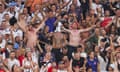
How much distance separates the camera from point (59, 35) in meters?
19.7

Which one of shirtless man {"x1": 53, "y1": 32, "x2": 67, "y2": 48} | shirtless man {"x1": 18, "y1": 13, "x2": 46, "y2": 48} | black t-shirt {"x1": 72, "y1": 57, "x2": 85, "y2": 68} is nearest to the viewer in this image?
black t-shirt {"x1": 72, "y1": 57, "x2": 85, "y2": 68}

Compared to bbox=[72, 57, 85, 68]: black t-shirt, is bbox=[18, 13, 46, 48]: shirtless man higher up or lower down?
higher up

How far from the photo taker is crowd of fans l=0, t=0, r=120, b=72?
18.6 meters

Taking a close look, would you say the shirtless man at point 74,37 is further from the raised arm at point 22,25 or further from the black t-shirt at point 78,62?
the raised arm at point 22,25

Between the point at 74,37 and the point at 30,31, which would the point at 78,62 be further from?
the point at 30,31

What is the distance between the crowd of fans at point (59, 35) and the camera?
18.6 metres

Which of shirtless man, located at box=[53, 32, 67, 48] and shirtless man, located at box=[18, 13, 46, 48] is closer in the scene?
shirtless man, located at box=[53, 32, 67, 48]

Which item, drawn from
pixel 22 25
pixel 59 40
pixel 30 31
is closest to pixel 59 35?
pixel 59 40

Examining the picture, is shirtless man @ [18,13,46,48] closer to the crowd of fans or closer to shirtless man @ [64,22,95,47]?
the crowd of fans

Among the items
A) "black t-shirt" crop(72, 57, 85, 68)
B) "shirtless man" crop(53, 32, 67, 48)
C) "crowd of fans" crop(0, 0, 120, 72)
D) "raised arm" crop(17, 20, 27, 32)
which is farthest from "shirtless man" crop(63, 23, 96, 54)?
"raised arm" crop(17, 20, 27, 32)

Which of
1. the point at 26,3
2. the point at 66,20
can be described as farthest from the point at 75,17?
the point at 26,3

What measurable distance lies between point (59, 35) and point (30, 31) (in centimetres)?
91

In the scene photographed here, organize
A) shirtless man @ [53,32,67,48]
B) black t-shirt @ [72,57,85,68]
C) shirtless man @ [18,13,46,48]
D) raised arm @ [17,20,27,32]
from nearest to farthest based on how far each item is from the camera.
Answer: black t-shirt @ [72,57,85,68] < shirtless man @ [53,32,67,48] < shirtless man @ [18,13,46,48] < raised arm @ [17,20,27,32]

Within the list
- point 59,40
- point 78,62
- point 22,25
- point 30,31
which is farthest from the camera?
point 22,25
